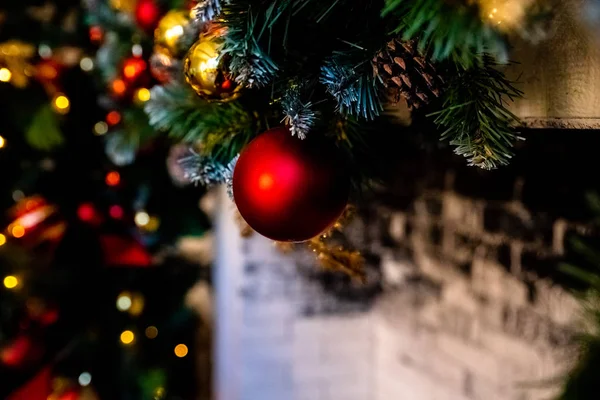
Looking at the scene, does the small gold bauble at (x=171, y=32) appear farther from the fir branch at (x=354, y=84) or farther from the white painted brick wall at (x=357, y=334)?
the white painted brick wall at (x=357, y=334)

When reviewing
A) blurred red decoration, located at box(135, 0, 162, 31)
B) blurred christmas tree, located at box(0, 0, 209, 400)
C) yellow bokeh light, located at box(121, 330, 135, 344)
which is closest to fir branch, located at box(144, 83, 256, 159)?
blurred red decoration, located at box(135, 0, 162, 31)

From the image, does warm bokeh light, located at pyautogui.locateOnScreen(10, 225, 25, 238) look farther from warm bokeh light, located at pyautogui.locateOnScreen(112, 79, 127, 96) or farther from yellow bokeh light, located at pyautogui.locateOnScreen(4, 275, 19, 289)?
warm bokeh light, located at pyautogui.locateOnScreen(112, 79, 127, 96)

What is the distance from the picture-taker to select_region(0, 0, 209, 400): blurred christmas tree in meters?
1.32

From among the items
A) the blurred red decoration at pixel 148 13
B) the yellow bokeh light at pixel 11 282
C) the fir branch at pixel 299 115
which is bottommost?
Answer: the yellow bokeh light at pixel 11 282

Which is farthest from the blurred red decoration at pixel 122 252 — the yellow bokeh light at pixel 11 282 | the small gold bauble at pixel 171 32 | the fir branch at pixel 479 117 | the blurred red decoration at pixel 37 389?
the fir branch at pixel 479 117

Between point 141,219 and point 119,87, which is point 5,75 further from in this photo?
point 141,219

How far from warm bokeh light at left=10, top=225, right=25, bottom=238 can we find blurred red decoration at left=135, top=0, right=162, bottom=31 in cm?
63

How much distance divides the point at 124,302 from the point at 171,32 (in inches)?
35.7

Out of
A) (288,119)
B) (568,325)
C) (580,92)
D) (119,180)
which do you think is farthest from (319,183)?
(119,180)

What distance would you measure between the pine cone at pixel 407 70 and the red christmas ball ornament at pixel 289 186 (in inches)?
4.0

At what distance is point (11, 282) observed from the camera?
4.31 ft

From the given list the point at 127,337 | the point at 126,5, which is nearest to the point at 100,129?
the point at 126,5

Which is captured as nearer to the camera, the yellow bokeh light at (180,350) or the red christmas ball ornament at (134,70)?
the red christmas ball ornament at (134,70)

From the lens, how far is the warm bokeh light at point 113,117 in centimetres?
134
